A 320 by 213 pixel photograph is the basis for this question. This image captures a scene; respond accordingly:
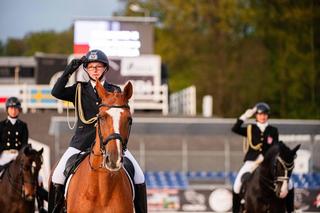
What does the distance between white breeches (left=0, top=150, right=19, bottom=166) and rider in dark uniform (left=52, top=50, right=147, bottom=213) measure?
599 centimetres

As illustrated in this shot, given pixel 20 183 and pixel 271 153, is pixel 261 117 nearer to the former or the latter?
pixel 271 153

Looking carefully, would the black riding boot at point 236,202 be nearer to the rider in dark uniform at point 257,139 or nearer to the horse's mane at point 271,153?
the rider in dark uniform at point 257,139

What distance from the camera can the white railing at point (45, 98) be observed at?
136 feet

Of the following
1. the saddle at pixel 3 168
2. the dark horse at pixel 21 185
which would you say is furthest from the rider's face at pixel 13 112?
the dark horse at pixel 21 185

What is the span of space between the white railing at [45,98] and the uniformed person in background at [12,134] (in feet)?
82.7

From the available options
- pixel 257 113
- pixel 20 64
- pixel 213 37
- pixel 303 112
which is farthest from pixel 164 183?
pixel 213 37

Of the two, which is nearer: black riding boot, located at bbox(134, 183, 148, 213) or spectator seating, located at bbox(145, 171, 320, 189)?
black riding boot, located at bbox(134, 183, 148, 213)

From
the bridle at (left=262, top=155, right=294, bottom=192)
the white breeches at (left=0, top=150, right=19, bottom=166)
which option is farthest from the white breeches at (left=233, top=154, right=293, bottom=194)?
the white breeches at (left=0, top=150, right=19, bottom=166)

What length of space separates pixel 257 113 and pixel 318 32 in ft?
125

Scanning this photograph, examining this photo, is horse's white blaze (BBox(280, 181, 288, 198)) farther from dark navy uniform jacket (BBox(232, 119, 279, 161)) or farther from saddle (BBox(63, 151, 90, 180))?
saddle (BBox(63, 151, 90, 180))

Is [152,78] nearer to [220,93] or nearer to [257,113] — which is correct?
[220,93]

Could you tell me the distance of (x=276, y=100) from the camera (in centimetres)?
5856

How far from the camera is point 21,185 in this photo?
15.1 m

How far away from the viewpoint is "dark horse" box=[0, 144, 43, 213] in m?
15.0
